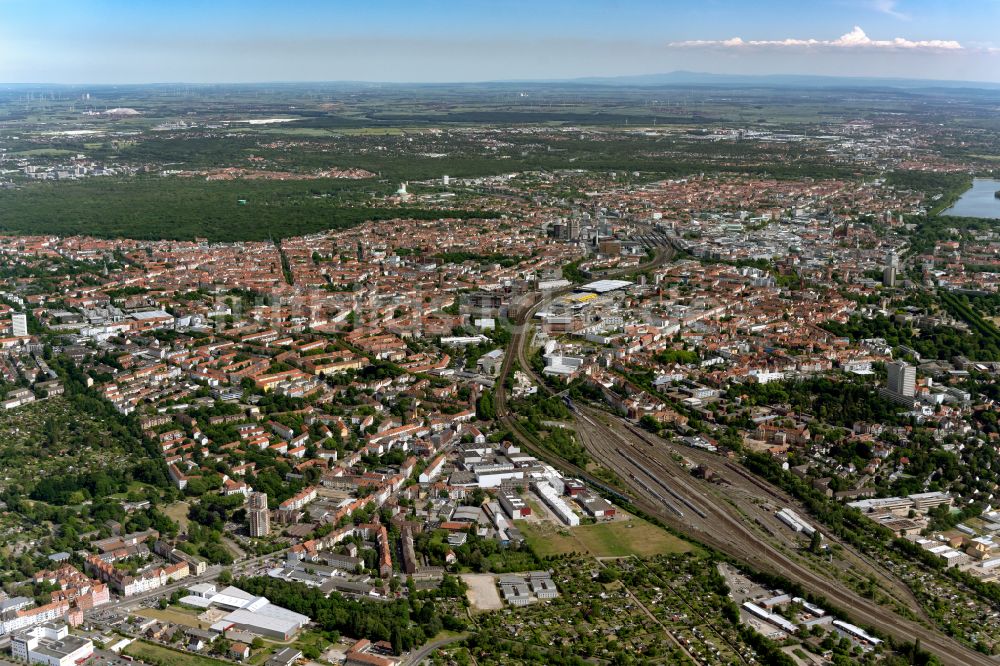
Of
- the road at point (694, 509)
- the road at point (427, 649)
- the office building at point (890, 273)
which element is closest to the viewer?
the road at point (427, 649)

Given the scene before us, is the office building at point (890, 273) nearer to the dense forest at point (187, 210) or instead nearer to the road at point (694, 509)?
the road at point (694, 509)

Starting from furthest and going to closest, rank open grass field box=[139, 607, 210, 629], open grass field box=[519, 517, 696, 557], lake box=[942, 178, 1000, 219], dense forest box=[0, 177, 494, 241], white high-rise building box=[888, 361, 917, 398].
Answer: lake box=[942, 178, 1000, 219] < dense forest box=[0, 177, 494, 241] < white high-rise building box=[888, 361, 917, 398] < open grass field box=[519, 517, 696, 557] < open grass field box=[139, 607, 210, 629]

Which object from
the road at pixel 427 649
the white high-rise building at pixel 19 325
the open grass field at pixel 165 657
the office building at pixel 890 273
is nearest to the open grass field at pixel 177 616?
the open grass field at pixel 165 657

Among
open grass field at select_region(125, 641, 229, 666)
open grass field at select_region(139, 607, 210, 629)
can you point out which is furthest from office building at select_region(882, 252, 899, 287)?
open grass field at select_region(125, 641, 229, 666)

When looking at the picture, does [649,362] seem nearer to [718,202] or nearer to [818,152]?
[718,202]

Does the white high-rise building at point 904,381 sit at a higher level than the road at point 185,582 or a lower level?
higher

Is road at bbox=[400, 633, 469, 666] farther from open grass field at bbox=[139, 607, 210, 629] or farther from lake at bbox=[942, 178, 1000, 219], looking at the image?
lake at bbox=[942, 178, 1000, 219]

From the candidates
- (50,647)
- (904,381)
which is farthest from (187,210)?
(50,647)

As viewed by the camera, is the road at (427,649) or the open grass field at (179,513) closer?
the road at (427,649)
